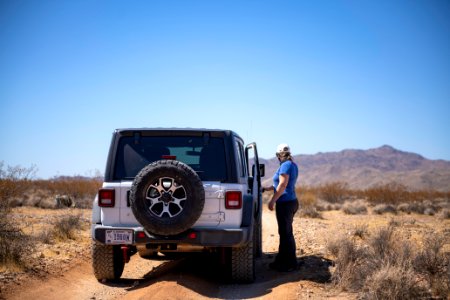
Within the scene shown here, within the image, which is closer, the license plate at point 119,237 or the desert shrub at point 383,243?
the license plate at point 119,237

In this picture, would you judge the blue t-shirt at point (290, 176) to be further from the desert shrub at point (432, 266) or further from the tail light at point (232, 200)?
the desert shrub at point (432, 266)

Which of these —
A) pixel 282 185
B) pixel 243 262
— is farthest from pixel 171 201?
pixel 282 185

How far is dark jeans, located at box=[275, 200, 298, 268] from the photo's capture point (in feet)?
23.5

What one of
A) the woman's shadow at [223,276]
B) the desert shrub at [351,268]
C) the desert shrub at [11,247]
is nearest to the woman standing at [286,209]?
Answer: the woman's shadow at [223,276]

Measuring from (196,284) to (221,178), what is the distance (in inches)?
57.8

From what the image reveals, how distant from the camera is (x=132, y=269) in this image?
790cm

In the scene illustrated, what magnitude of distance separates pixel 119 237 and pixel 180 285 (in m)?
1.00

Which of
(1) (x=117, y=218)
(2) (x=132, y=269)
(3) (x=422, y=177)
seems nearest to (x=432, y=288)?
(1) (x=117, y=218)

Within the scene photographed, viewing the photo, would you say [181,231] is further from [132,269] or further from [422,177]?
[422,177]

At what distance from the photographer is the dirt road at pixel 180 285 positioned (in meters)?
5.71

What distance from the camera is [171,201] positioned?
5.69m

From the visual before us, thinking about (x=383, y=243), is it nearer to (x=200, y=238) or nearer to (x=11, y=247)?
(x=200, y=238)

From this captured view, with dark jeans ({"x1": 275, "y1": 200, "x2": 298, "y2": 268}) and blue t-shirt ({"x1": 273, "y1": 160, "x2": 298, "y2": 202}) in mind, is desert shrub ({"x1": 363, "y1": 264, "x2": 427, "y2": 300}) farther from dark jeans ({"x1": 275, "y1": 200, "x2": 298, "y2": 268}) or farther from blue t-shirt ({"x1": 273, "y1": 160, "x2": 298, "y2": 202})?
blue t-shirt ({"x1": 273, "y1": 160, "x2": 298, "y2": 202})

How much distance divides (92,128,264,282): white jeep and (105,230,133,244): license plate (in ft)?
0.04
